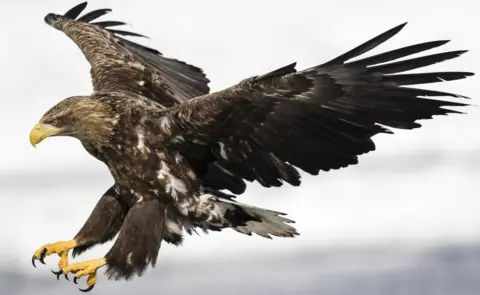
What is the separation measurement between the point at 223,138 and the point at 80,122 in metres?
0.75

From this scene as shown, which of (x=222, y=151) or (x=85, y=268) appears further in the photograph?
(x=222, y=151)

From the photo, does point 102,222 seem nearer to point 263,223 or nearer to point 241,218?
point 241,218

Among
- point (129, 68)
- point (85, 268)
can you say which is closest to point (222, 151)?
point (85, 268)

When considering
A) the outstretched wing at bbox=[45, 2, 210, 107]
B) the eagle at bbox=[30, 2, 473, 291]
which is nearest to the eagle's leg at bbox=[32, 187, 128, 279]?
the eagle at bbox=[30, 2, 473, 291]

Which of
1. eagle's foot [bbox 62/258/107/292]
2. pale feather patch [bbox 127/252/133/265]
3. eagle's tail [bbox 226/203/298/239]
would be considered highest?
eagle's tail [bbox 226/203/298/239]

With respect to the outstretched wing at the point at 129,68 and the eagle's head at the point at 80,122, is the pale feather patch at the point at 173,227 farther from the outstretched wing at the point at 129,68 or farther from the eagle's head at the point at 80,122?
the outstretched wing at the point at 129,68

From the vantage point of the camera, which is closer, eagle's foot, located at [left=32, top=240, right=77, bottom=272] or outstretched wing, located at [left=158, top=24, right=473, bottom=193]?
outstretched wing, located at [left=158, top=24, right=473, bottom=193]

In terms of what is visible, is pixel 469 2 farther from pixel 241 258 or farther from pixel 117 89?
pixel 117 89

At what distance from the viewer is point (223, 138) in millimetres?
8688

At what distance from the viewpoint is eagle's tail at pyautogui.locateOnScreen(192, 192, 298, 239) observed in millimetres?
8984

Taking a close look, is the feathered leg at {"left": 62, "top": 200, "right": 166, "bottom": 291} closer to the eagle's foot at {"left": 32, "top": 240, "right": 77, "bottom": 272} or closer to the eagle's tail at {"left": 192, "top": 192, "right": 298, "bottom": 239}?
the eagle's foot at {"left": 32, "top": 240, "right": 77, "bottom": 272}

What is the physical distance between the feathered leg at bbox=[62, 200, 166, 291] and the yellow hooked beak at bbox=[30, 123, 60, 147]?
0.59m

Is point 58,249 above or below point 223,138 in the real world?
below

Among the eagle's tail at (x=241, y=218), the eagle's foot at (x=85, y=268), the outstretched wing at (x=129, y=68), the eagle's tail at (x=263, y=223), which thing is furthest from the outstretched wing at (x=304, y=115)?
the outstretched wing at (x=129, y=68)
